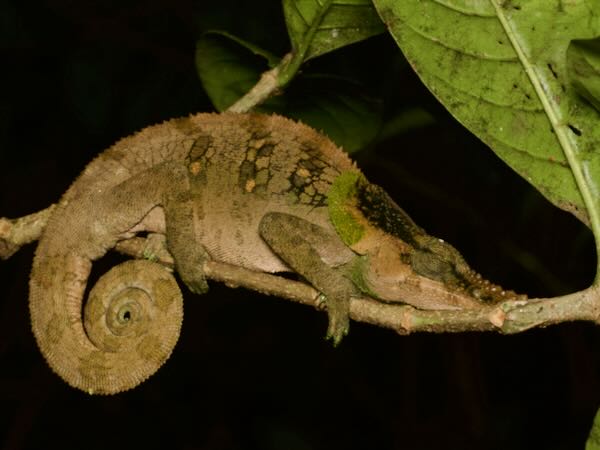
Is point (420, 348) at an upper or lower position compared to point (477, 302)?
lower

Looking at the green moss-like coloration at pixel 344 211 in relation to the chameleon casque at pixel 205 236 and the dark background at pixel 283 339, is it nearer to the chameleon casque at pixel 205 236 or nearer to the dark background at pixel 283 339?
the chameleon casque at pixel 205 236

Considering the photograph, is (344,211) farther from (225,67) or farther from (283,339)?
(283,339)

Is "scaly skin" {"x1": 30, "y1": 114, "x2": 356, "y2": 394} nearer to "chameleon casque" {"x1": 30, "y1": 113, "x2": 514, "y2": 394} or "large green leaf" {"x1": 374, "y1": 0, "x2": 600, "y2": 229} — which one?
"chameleon casque" {"x1": 30, "y1": 113, "x2": 514, "y2": 394}

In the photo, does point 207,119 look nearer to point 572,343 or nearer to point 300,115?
A: point 300,115

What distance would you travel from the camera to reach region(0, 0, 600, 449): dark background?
172 inches

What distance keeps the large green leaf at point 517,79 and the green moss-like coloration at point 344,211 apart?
0.69 m

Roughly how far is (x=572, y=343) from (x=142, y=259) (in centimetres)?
314

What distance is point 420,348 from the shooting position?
5.56 meters

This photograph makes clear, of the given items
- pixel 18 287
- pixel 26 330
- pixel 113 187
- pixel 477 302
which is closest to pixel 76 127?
pixel 18 287

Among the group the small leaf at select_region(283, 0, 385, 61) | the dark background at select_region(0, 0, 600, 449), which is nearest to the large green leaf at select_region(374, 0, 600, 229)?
the small leaf at select_region(283, 0, 385, 61)

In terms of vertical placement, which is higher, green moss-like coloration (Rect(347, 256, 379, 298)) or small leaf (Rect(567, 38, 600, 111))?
small leaf (Rect(567, 38, 600, 111))

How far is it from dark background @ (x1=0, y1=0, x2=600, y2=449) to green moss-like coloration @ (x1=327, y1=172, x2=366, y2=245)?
162 cm

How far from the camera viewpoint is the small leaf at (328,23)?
2295 millimetres

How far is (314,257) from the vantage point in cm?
244
